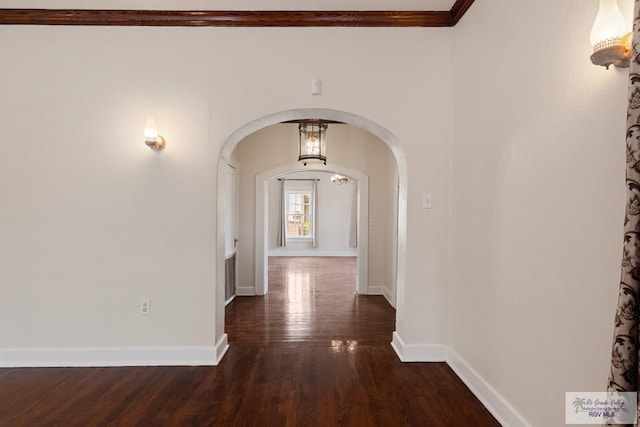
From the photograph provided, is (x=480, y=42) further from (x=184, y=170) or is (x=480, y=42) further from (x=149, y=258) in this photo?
(x=149, y=258)

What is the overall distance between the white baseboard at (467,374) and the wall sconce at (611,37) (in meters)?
1.91

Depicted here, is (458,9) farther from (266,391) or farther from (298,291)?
(298,291)

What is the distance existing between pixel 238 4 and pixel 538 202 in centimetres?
271

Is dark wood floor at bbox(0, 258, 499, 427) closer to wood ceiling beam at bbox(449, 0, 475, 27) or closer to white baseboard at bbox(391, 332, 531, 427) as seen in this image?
white baseboard at bbox(391, 332, 531, 427)

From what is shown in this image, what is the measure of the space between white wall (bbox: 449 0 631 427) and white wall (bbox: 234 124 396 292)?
9.40ft

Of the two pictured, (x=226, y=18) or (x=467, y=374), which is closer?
(x=467, y=374)

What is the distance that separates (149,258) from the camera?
3035 millimetres

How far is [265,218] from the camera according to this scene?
18.8 feet

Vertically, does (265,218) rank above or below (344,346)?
above

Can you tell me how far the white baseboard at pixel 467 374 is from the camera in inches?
84.6

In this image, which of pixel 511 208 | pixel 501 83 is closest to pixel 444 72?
pixel 501 83

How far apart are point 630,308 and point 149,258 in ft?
10.3

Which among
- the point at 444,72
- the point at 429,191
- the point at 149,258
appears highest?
the point at 444,72

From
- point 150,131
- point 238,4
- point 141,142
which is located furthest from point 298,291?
point 238,4
